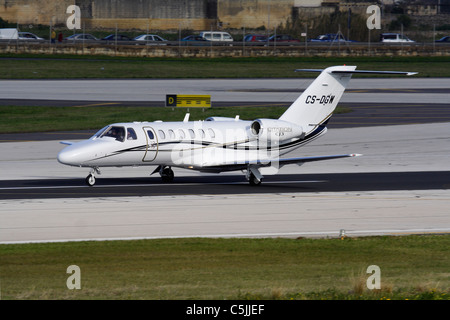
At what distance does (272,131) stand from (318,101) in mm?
2901

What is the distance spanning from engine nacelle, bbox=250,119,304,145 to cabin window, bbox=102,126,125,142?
5532mm

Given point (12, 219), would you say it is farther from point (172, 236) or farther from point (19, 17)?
point (19, 17)

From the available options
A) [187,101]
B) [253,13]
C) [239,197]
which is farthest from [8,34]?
[239,197]

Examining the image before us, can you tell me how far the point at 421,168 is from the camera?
3862 cm

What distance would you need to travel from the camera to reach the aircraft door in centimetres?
3216

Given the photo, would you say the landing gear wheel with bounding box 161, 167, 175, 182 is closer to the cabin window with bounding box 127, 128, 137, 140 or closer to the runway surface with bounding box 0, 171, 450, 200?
the runway surface with bounding box 0, 171, 450, 200

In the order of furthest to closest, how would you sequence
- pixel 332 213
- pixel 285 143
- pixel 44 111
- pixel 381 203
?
pixel 44 111, pixel 285 143, pixel 381 203, pixel 332 213

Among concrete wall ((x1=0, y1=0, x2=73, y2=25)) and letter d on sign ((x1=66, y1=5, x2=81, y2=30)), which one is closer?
letter d on sign ((x1=66, y1=5, x2=81, y2=30))

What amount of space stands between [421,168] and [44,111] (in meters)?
31.8

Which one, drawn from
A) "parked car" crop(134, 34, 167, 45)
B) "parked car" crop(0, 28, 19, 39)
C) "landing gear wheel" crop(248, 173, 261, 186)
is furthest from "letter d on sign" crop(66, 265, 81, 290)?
"parked car" crop(0, 28, 19, 39)
